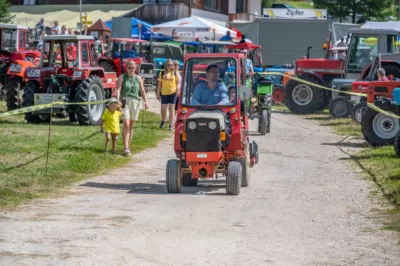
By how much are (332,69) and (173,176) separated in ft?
63.9

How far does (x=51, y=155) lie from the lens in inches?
657

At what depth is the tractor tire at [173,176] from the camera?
43.2 ft

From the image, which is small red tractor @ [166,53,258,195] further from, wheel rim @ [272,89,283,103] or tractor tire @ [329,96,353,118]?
wheel rim @ [272,89,283,103]

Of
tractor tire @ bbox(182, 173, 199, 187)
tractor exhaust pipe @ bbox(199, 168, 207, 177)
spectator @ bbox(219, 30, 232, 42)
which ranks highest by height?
spectator @ bbox(219, 30, 232, 42)

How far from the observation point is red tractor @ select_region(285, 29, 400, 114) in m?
30.0

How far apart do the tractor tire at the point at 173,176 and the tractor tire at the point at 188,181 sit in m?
0.80

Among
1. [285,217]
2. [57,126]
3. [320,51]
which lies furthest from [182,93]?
[320,51]

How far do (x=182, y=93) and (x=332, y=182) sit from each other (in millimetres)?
3001

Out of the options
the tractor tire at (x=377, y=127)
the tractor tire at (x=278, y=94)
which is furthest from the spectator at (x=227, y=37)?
the tractor tire at (x=377, y=127)

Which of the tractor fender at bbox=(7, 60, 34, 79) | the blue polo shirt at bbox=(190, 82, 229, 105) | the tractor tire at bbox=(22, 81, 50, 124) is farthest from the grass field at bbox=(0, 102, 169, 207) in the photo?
the blue polo shirt at bbox=(190, 82, 229, 105)

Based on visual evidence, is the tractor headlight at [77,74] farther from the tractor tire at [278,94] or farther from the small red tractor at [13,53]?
the tractor tire at [278,94]

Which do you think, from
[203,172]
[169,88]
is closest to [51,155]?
[203,172]

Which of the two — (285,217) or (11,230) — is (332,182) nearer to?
(285,217)

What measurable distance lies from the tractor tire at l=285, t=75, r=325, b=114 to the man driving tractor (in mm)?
17791
